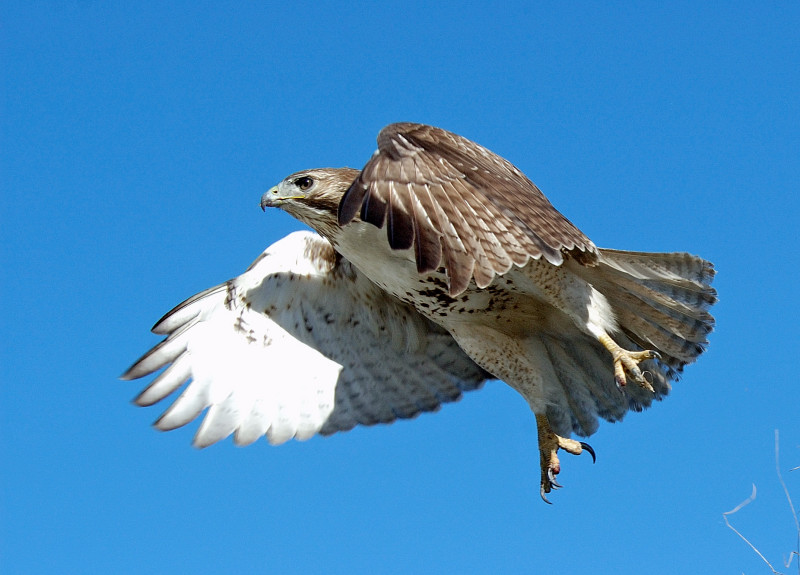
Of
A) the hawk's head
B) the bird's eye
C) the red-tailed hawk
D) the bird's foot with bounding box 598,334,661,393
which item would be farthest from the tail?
the bird's eye

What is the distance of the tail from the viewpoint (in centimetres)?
566

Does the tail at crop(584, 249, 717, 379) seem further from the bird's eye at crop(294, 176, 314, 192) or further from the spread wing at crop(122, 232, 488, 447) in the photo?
the bird's eye at crop(294, 176, 314, 192)

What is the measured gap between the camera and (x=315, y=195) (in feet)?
19.7

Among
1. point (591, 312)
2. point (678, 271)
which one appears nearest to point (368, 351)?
point (591, 312)

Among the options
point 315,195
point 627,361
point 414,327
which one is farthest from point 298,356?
point 627,361

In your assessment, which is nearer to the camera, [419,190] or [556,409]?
[419,190]

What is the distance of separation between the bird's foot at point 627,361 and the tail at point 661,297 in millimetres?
280

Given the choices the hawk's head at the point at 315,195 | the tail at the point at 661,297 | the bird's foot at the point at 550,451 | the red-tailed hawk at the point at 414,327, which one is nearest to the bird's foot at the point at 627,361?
the red-tailed hawk at the point at 414,327

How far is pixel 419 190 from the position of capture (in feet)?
15.2

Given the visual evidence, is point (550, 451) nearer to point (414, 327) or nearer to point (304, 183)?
point (414, 327)

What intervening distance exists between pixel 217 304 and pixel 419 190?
97.7 inches

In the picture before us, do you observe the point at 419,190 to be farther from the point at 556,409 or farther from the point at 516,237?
the point at 556,409

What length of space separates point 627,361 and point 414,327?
68.0 inches

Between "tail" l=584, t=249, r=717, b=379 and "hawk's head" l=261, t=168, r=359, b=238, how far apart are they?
1.54 meters
